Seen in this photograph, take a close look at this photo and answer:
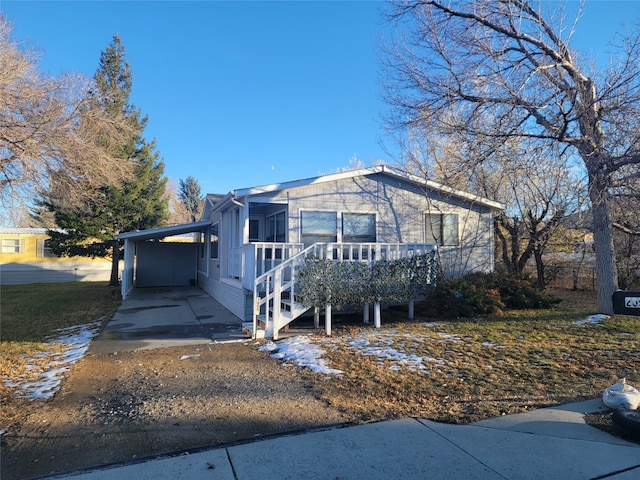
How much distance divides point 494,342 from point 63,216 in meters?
19.3

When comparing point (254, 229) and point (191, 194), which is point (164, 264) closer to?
point (254, 229)

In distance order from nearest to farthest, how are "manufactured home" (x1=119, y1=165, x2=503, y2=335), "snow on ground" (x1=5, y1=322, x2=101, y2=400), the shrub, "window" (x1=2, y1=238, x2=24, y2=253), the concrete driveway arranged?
"snow on ground" (x1=5, y1=322, x2=101, y2=400), the concrete driveway, the shrub, "manufactured home" (x1=119, y1=165, x2=503, y2=335), "window" (x1=2, y1=238, x2=24, y2=253)

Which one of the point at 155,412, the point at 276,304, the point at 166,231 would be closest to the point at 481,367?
the point at 276,304

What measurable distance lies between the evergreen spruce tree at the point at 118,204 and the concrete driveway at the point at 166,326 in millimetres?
7296

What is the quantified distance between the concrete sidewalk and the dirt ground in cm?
29

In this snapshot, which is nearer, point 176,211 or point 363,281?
point 363,281

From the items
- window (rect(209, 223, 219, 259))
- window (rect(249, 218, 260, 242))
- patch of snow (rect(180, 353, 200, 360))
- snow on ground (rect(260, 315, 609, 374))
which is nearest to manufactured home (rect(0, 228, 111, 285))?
window (rect(209, 223, 219, 259))

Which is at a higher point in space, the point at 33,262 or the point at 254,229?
the point at 254,229

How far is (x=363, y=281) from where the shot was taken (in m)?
9.06

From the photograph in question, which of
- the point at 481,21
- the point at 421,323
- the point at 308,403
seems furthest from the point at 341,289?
the point at 481,21

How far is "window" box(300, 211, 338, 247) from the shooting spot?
1101 cm

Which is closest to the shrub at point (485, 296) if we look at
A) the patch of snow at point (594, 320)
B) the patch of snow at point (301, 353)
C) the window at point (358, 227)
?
the patch of snow at point (594, 320)

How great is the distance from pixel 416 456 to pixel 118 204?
19.7 m

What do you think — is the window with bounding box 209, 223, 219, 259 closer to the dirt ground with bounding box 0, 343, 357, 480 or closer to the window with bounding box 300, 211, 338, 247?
the window with bounding box 300, 211, 338, 247
